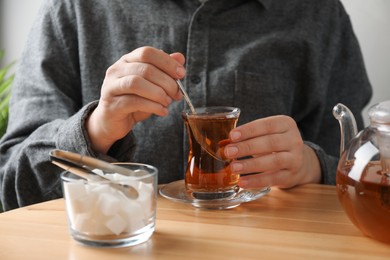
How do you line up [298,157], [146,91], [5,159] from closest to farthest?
[146,91] < [298,157] < [5,159]

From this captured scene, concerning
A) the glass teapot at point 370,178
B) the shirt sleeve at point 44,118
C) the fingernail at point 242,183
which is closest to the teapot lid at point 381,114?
the glass teapot at point 370,178

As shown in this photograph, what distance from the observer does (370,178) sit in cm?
75

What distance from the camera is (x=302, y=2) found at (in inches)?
56.1

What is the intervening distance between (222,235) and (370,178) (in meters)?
0.21

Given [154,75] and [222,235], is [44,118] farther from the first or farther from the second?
[222,235]

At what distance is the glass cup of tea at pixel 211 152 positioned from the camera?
952 millimetres

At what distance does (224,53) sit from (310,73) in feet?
0.72

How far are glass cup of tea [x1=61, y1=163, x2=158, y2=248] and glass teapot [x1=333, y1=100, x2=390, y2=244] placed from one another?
268mm

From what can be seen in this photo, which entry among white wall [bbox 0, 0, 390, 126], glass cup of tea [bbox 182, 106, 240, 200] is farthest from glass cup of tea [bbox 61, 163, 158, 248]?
white wall [bbox 0, 0, 390, 126]

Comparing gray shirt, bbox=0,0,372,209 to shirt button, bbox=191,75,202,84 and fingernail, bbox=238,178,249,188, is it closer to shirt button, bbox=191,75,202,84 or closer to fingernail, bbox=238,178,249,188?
shirt button, bbox=191,75,202,84

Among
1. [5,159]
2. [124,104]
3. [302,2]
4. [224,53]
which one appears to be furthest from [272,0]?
[5,159]

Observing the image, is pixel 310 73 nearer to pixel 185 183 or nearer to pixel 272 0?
pixel 272 0

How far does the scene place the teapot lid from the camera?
0.76 m

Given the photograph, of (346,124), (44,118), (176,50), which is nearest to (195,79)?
(176,50)
